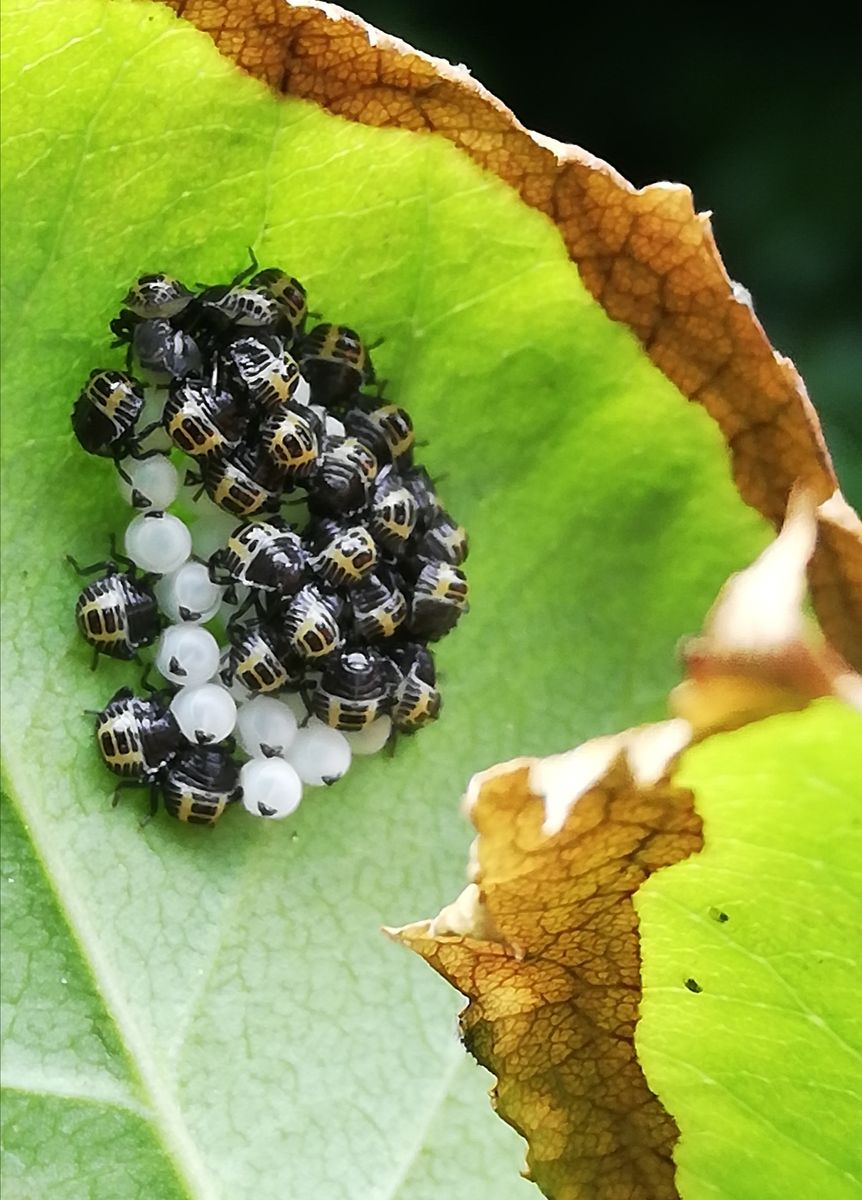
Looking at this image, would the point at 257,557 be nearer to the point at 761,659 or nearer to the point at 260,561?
the point at 260,561

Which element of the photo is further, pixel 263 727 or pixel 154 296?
pixel 263 727

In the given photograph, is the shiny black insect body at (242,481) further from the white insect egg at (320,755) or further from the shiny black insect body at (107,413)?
the white insect egg at (320,755)

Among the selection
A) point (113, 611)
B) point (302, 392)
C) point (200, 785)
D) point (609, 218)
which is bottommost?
point (200, 785)

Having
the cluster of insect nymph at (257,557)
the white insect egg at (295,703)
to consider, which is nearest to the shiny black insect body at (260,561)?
the cluster of insect nymph at (257,557)

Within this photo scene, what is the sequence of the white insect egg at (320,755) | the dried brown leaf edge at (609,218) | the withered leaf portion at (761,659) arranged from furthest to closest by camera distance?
the white insect egg at (320,755), the dried brown leaf edge at (609,218), the withered leaf portion at (761,659)

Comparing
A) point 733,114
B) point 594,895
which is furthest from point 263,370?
point 733,114

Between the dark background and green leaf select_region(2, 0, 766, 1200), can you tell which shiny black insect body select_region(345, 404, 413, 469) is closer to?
green leaf select_region(2, 0, 766, 1200)
